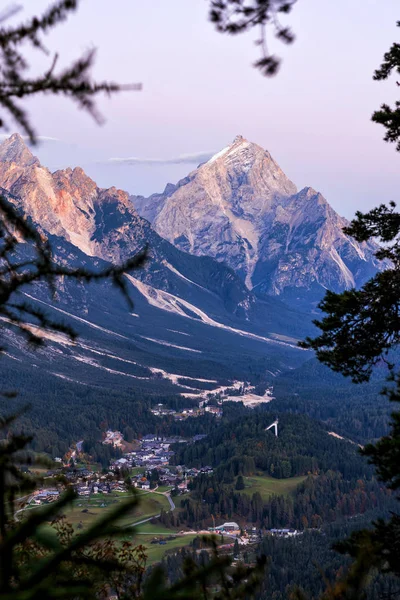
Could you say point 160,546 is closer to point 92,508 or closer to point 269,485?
point 92,508

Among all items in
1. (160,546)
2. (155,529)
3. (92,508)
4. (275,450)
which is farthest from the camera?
(275,450)

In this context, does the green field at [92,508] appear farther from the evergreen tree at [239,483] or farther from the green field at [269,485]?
the green field at [269,485]

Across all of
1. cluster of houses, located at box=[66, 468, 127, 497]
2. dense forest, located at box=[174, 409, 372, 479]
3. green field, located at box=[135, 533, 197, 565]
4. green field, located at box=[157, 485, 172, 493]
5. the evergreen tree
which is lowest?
green field, located at box=[157, 485, 172, 493]

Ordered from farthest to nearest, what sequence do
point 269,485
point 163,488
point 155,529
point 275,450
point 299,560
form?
point 275,450, point 163,488, point 269,485, point 155,529, point 299,560

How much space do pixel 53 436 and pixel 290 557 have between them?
100743mm

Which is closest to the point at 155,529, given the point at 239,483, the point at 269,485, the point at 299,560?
the point at 239,483

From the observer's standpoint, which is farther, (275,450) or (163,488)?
(275,450)

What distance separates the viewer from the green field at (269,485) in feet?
484

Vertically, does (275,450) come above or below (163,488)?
above

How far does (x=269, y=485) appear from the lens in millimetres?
151625

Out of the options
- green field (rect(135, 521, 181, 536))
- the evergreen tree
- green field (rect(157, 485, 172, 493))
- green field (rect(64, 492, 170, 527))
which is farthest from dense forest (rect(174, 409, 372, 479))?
green field (rect(135, 521, 181, 536))

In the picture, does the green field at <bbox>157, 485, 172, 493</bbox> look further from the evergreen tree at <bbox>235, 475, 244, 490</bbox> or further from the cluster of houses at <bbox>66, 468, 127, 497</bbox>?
the cluster of houses at <bbox>66, 468, 127, 497</bbox>

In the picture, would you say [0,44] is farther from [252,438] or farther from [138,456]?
[138,456]

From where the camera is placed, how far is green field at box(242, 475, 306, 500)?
5812 inches
